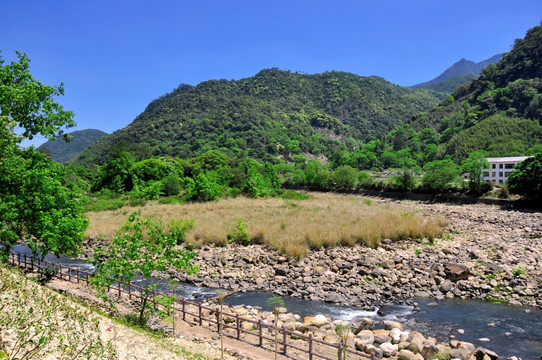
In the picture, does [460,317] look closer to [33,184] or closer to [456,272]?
[456,272]

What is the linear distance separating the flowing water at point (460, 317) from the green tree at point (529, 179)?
31.1 metres

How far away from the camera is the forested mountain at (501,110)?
270 ft

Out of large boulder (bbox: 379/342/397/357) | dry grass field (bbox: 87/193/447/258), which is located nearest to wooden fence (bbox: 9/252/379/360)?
large boulder (bbox: 379/342/397/357)

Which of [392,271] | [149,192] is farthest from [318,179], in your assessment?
[392,271]

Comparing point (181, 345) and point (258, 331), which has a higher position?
point (181, 345)

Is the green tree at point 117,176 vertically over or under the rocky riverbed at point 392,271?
over

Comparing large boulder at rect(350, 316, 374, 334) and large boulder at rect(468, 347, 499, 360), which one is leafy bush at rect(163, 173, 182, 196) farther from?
large boulder at rect(468, 347, 499, 360)

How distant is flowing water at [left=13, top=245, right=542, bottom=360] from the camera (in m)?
11.1

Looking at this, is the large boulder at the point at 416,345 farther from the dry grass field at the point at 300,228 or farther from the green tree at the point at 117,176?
the green tree at the point at 117,176

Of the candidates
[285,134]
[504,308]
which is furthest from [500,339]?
[285,134]

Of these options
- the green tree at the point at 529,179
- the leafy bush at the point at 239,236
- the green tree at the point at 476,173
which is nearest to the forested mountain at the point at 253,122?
the green tree at the point at 476,173

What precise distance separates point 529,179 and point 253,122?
353ft

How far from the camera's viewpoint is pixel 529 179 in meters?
38.2

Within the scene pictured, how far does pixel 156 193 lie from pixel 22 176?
1396 inches
